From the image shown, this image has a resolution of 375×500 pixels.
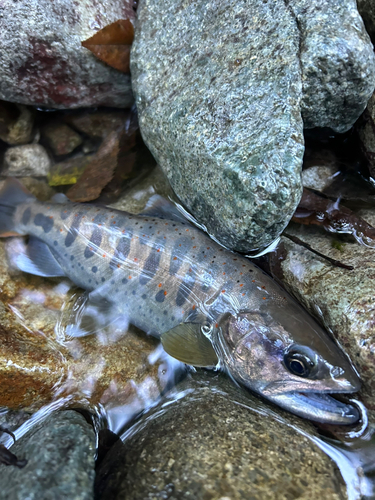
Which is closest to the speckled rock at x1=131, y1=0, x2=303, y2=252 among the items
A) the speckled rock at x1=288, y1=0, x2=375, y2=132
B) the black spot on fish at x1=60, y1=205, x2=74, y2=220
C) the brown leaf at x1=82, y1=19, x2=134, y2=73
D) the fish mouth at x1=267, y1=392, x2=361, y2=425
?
the speckled rock at x1=288, y1=0, x2=375, y2=132

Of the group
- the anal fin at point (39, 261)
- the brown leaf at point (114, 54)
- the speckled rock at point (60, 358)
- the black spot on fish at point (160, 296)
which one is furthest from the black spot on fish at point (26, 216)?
the brown leaf at point (114, 54)

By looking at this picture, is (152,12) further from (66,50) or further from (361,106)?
(361,106)

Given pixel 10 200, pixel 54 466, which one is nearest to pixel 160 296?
pixel 54 466

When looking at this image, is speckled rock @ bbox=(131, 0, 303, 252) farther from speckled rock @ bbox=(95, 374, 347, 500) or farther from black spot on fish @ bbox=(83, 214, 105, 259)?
speckled rock @ bbox=(95, 374, 347, 500)

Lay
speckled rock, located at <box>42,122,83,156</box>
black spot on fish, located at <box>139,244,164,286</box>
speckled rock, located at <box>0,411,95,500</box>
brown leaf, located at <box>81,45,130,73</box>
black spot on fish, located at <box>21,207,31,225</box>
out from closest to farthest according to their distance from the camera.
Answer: speckled rock, located at <box>0,411,95,500</box>
black spot on fish, located at <box>139,244,164,286</box>
brown leaf, located at <box>81,45,130,73</box>
black spot on fish, located at <box>21,207,31,225</box>
speckled rock, located at <box>42,122,83,156</box>

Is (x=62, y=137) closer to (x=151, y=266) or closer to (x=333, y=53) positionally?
(x=151, y=266)

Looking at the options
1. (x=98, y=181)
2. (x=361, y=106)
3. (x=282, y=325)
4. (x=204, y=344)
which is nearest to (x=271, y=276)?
(x=282, y=325)
